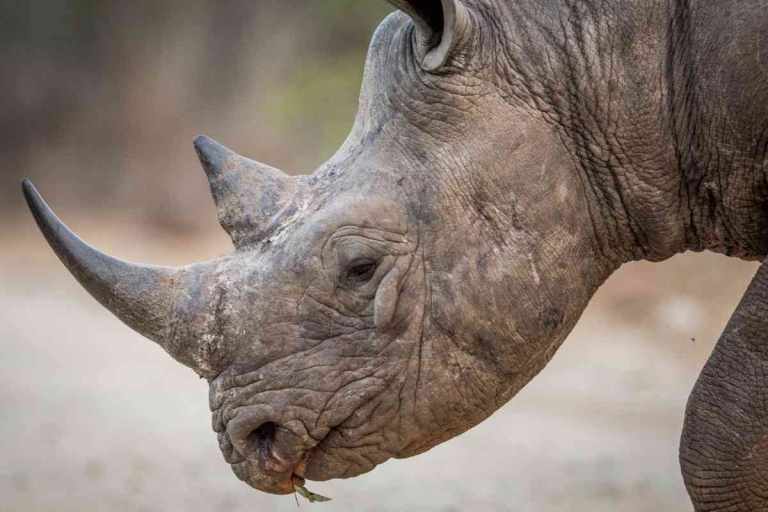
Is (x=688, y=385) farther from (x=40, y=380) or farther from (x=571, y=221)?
(x=571, y=221)

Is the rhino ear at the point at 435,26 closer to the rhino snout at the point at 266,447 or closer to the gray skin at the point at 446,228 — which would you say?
the gray skin at the point at 446,228

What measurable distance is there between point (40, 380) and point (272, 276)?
20.7 ft

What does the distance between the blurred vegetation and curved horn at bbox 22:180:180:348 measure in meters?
9.20

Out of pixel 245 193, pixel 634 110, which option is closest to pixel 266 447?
pixel 245 193

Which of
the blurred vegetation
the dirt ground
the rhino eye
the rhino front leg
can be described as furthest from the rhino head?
the blurred vegetation

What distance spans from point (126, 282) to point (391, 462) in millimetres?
4266

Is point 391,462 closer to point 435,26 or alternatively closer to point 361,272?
point 361,272

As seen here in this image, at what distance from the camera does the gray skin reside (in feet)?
13.8

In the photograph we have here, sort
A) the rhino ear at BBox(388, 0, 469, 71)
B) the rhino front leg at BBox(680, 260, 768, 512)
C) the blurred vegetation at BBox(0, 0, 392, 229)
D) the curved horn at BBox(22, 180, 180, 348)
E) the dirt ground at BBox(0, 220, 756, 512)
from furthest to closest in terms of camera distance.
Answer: the blurred vegetation at BBox(0, 0, 392, 229) → the dirt ground at BBox(0, 220, 756, 512) → the curved horn at BBox(22, 180, 180, 348) → the rhino ear at BBox(388, 0, 469, 71) → the rhino front leg at BBox(680, 260, 768, 512)

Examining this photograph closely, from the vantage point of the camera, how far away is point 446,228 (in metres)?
4.24

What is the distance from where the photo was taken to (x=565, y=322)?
173 inches

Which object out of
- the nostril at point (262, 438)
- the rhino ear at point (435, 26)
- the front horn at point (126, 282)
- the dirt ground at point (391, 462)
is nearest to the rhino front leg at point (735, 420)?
the rhino ear at point (435, 26)

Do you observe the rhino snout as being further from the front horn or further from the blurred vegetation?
the blurred vegetation

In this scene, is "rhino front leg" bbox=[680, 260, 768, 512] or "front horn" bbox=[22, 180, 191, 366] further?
"front horn" bbox=[22, 180, 191, 366]
